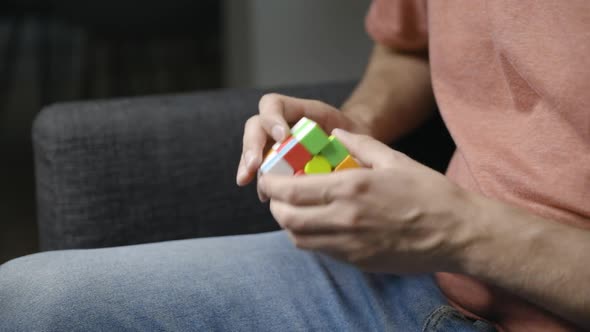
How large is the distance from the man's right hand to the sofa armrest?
0.60 ft

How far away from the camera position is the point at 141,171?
829 millimetres

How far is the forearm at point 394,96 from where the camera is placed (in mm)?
810

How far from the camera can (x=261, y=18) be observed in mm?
1855

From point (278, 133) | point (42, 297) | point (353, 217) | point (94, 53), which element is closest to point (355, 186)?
point (353, 217)

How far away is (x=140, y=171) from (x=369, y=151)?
394 mm

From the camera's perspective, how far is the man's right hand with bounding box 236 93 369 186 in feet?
1.90

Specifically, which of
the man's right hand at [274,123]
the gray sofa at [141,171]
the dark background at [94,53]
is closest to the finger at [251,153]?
the man's right hand at [274,123]

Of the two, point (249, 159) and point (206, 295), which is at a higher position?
point (249, 159)

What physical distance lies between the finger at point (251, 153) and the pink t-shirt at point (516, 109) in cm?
21

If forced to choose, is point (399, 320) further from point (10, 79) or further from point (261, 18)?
point (10, 79)

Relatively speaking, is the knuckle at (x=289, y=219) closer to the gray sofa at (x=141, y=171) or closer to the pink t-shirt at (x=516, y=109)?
the pink t-shirt at (x=516, y=109)

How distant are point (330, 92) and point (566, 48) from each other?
0.42 m

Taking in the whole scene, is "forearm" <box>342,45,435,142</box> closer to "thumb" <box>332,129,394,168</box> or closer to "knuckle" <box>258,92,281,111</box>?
"knuckle" <box>258,92,281,111</box>

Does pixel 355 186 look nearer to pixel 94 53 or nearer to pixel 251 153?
pixel 251 153
